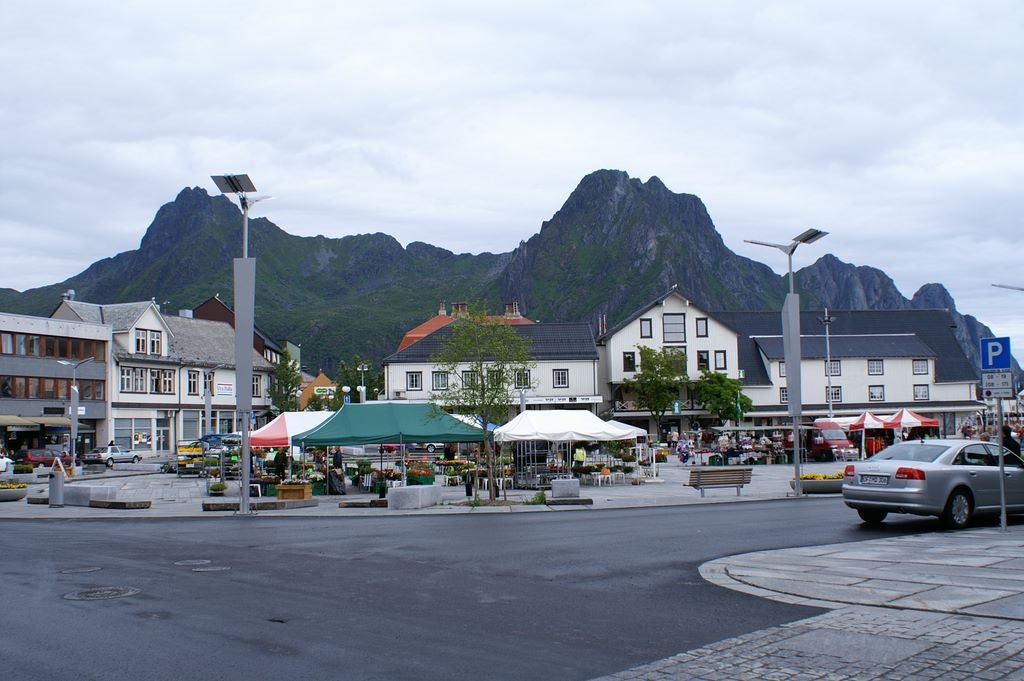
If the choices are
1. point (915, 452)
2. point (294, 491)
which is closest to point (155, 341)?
point (294, 491)

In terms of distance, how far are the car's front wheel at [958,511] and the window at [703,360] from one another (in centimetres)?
6179

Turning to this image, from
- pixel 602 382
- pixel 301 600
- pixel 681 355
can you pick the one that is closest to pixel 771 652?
pixel 301 600

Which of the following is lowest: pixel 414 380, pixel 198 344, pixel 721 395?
pixel 721 395

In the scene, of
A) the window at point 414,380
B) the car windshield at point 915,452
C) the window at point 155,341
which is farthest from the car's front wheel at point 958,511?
the window at point 155,341

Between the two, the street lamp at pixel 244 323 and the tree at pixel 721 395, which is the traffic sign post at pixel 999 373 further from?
the tree at pixel 721 395

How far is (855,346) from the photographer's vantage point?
8262cm

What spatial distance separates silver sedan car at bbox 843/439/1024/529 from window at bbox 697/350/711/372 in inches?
2388

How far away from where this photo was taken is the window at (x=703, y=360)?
78.8m

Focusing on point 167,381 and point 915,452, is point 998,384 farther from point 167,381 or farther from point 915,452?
point 167,381

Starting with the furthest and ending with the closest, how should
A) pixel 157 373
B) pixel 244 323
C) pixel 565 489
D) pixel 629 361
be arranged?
pixel 629 361, pixel 157 373, pixel 565 489, pixel 244 323

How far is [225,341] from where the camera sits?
87.2 meters

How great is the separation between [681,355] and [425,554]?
205ft

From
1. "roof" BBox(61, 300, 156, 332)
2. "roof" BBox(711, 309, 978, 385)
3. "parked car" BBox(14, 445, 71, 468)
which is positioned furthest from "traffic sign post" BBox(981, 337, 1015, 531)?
"roof" BBox(61, 300, 156, 332)

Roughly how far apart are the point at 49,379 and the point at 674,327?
46110 mm
